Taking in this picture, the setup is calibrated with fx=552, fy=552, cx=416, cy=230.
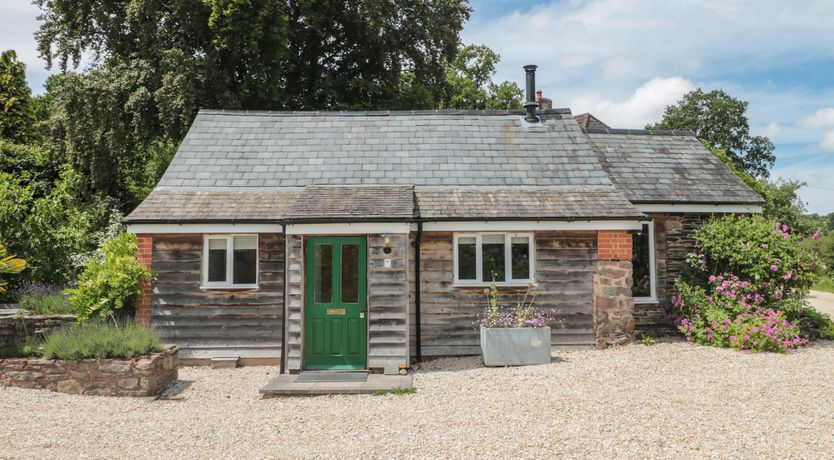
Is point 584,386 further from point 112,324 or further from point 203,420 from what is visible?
point 112,324

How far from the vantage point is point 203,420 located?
7203mm

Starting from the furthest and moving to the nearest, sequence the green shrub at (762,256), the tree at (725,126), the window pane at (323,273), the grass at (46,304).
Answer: the tree at (725,126)
the green shrub at (762,256)
the grass at (46,304)
the window pane at (323,273)

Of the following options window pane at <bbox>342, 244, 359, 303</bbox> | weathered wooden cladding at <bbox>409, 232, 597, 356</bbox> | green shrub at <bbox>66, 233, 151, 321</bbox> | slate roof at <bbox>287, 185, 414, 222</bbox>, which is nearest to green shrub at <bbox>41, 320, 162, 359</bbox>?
green shrub at <bbox>66, 233, 151, 321</bbox>

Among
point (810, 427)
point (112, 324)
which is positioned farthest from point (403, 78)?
point (810, 427)

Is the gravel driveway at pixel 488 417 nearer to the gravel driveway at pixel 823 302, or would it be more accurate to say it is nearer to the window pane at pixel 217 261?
the window pane at pixel 217 261

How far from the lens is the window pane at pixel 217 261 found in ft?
36.4

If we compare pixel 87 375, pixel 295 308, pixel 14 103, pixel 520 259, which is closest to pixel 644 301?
pixel 520 259

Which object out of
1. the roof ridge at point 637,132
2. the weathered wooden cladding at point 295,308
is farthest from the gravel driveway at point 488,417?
the roof ridge at point 637,132

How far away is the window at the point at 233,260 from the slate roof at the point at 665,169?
8428mm

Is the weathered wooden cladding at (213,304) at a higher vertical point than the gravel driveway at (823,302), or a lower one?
higher

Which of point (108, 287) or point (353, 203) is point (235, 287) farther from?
point (353, 203)

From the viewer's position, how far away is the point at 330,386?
28.7 feet

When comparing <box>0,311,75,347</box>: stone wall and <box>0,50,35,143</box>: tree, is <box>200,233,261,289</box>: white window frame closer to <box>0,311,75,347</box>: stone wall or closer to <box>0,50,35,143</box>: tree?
<box>0,311,75,347</box>: stone wall

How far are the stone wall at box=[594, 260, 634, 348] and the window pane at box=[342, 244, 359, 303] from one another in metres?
4.87
